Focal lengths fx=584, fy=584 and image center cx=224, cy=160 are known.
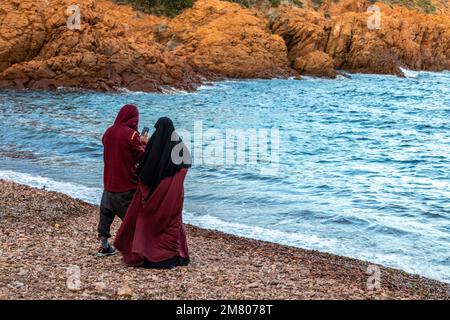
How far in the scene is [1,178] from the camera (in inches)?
566

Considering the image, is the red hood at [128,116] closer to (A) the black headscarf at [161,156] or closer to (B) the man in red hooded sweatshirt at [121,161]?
(B) the man in red hooded sweatshirt at [121,161]

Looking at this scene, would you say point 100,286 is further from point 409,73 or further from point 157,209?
point 409,73

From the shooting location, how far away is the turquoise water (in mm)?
11570

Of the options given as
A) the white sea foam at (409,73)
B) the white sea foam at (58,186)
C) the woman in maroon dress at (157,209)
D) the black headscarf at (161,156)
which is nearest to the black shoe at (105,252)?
the woman in maroon dress at (157,209)

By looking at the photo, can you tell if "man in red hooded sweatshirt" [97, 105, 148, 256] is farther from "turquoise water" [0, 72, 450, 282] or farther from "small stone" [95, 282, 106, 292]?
"turquoise water" [0, 72, 450, 282]

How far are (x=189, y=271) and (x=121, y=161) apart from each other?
1.73 metres

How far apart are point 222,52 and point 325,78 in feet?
32.5

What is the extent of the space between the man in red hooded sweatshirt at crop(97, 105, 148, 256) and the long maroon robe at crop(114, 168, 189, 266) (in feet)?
0.68

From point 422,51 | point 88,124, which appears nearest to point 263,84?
point 88,124

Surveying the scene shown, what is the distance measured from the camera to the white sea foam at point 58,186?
13312 mm

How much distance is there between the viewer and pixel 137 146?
7.82 metres

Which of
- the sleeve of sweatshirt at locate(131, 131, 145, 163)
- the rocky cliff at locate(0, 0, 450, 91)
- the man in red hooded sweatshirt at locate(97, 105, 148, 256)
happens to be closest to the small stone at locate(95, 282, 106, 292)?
the man in red hooded sweatshirt at locate(97, 105, 148, 256)

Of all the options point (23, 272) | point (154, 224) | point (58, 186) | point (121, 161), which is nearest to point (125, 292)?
point (23, 272)
